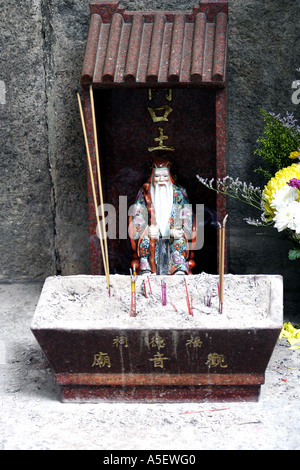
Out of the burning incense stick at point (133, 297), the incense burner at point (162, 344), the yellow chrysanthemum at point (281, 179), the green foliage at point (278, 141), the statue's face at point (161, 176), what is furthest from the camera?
the statue's face at point (161, 176)

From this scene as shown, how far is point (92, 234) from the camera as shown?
158 inches

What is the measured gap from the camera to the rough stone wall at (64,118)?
411 cm

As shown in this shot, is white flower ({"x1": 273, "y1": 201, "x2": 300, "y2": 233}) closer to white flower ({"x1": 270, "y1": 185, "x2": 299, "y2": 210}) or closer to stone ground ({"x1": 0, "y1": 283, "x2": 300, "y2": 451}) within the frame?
white flower ({"x1": 270, "y1": 185, "x2": 299, "y2": 210})

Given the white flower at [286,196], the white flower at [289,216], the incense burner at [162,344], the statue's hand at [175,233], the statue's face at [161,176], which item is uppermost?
the statue's face at [161,176]

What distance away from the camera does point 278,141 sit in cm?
396

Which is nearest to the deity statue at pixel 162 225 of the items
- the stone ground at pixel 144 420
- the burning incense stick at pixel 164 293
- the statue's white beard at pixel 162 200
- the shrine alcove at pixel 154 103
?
the statue's white beard at pixel 162 200

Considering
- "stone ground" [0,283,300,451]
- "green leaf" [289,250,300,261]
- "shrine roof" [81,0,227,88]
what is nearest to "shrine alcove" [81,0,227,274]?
"shrine roof" [81,0,227,88]

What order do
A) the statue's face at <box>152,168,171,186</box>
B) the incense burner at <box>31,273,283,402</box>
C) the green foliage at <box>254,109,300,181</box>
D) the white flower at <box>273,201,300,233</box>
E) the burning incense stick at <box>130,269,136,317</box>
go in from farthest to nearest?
the statue's face at <box>152,168,171,186</box>
the green foliage at <box>254,109,300,181</box>
the white flower at <box>273,201,300,233</box>
the burning incense stick at <box>130,269,136,317</box>
the incense burner at <box>31,273,283,402</box>

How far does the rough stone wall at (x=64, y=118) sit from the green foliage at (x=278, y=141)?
0.25 m

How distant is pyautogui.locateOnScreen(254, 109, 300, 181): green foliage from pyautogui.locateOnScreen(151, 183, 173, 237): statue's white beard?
533mm

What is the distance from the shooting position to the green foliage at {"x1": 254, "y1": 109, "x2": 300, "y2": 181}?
3.93 meters

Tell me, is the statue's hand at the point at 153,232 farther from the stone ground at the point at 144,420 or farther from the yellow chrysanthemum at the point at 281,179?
the stone ground at the point at 144,420

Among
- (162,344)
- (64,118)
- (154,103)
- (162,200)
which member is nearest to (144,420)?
(162,344)

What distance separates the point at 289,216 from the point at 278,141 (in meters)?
0.50
